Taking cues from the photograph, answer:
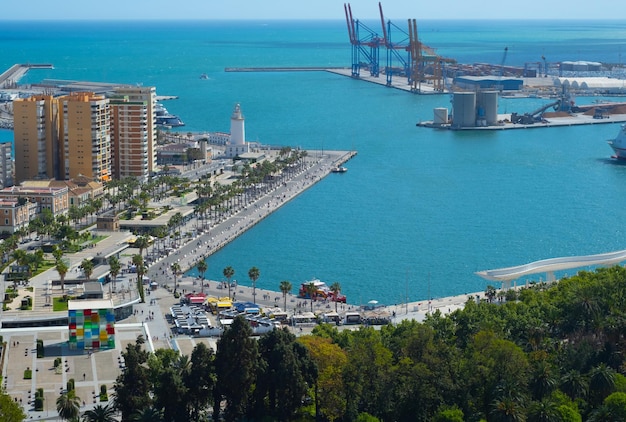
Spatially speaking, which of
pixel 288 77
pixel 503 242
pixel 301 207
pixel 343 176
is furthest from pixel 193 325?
pixel 288 77

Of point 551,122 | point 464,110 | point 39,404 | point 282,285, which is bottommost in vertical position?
point 39,404

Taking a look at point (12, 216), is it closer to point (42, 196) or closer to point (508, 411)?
point (42, 196)

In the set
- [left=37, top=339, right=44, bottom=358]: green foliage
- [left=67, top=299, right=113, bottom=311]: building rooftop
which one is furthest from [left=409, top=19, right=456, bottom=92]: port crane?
[left=37, top=339, right=44, bottom=358]: green foliage

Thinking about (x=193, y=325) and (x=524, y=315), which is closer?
(x=524, y=315)

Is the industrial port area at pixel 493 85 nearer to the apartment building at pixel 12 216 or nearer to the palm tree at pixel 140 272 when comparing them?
the apartment building at pixel 12 216

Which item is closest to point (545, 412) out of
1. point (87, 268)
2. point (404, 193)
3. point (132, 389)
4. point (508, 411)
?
point (508, 411)

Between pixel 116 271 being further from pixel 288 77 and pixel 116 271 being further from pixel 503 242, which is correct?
pixel 288 77

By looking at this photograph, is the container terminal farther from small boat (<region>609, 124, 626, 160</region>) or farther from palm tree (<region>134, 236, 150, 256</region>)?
palm tree (<region>134, 236, 150, 256</region>)
